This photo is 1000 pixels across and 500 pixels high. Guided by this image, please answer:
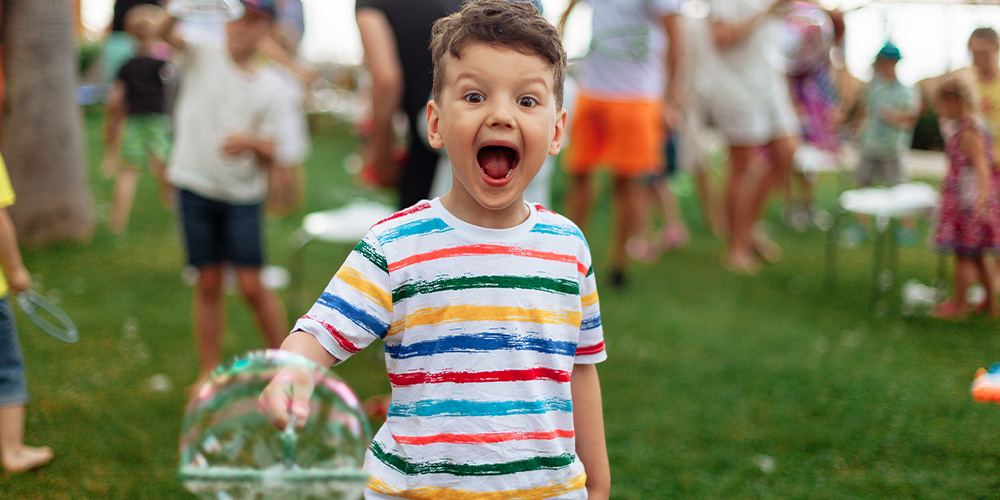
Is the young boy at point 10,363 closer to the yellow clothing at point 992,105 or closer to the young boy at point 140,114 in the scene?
the young boy at point 140,114

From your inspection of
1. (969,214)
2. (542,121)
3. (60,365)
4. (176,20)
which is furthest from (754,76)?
(542,121)

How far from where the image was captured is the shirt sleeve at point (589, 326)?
1.62 metres

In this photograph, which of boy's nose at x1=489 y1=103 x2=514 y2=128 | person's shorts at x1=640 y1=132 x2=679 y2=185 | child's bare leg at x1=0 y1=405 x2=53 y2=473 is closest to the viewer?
boy's nose at x1=489 y1=103 x2=514 y2=128

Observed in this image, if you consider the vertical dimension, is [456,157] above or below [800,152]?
above

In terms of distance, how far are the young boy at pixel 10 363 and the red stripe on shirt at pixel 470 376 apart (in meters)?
1.92

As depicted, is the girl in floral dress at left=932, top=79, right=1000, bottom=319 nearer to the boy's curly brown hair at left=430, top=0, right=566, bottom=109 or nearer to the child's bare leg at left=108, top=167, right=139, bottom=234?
the boy's curly brown hair at left=430, top=0, right=566, bottom=109

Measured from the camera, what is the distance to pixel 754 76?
6.41 m

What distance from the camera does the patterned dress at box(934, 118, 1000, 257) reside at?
496cm

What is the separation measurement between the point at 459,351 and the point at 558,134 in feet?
1.49

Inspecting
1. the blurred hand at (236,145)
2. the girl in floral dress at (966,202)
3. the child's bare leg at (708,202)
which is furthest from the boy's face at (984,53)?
the blurred hand at (236,145)

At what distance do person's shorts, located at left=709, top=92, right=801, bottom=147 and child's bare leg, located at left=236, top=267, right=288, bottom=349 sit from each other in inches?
153

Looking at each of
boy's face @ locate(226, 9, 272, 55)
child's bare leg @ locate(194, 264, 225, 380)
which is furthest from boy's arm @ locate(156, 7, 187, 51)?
child's bare leg @ locate(194, 264, 225, 380)

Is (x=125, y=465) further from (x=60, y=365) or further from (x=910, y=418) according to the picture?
(x=910, y=418)

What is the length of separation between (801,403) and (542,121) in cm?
283
